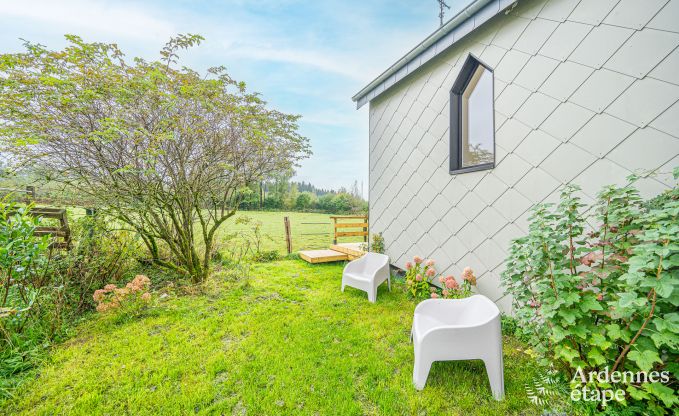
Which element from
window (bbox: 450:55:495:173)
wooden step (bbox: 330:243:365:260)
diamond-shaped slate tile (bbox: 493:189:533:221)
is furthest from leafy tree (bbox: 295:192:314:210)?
diamond-shaped slate tile (bbox: 493:189:533:221)

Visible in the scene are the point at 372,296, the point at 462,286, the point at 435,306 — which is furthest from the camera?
the point at 372,296

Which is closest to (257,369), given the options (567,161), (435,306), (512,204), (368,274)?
(435,306)

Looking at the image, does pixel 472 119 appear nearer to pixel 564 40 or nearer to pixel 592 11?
pixel 564 40

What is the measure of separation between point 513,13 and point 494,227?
2340mm

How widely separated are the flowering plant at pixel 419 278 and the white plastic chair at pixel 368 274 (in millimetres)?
342

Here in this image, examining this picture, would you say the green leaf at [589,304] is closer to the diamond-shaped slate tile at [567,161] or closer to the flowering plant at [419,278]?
the diamond-shaped slate tile at [567,161]

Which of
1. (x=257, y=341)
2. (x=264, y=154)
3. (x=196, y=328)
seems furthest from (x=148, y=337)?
(x=264, y=154)

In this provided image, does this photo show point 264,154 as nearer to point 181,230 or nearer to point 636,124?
point 181,230

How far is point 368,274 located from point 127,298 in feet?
10.8

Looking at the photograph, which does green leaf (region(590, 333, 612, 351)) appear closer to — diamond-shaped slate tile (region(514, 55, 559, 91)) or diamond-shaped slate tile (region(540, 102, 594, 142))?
diamond-shaped slate tile (region(540, 102, 594, 142))

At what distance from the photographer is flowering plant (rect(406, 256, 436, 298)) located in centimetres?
345

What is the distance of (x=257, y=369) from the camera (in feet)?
7.04

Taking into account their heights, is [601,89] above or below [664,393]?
A: above

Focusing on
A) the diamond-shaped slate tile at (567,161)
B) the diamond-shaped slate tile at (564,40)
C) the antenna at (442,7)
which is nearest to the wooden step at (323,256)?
the diamond-shaped slate tile at (567,161)
